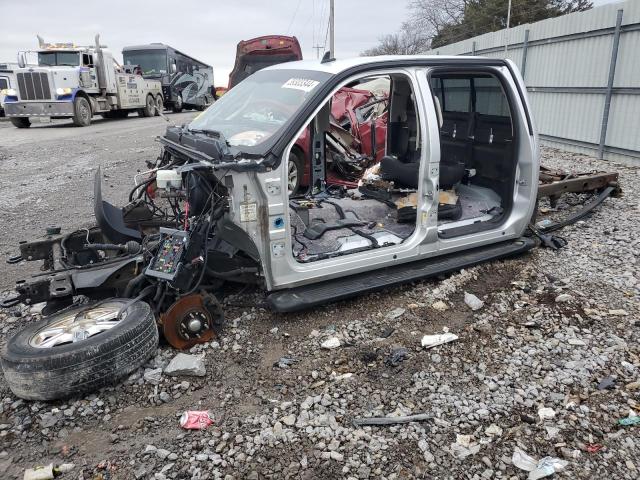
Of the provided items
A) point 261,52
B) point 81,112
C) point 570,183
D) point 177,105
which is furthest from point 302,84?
point 177,105

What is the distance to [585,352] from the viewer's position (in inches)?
132

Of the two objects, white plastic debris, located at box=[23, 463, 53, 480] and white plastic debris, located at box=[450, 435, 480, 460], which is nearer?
white plastic debris, located at box=[23, 463, 53, 480]

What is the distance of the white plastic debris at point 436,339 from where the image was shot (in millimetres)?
3477

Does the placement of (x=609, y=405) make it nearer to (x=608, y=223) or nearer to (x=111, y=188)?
(x=608, y=223)

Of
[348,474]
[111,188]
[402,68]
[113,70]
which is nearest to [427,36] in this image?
[113,70]

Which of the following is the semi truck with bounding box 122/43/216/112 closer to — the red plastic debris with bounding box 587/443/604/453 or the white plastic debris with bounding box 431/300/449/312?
the white plastic debris with bounding box 431/300/449/312

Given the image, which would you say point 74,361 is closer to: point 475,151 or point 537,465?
point 537,465

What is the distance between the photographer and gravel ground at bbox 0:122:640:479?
2.48 meters

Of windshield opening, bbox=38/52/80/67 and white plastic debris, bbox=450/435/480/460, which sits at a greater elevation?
windshield opening, bbox=38/52/80/67

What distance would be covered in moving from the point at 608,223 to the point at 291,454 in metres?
4.98

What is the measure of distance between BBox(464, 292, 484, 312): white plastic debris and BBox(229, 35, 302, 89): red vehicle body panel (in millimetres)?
8061

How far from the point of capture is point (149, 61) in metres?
25.6

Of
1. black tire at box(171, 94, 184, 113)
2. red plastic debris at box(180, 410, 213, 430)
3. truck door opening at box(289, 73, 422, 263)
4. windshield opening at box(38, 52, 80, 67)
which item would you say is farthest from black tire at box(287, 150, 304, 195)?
black tire at box(171, 94, 184, 113)

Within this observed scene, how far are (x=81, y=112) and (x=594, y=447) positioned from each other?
19.2m
